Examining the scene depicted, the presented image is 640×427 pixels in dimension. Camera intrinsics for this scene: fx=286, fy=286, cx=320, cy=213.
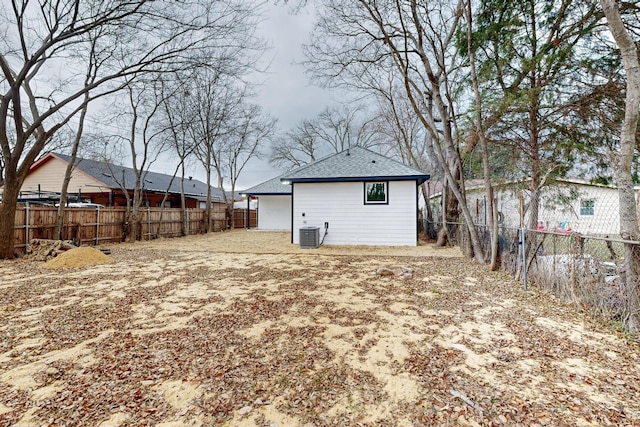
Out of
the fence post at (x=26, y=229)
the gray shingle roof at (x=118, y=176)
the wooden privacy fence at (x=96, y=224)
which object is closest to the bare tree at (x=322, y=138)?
the gray shingle roof at (x=118, y=176)

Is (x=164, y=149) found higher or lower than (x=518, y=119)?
higher

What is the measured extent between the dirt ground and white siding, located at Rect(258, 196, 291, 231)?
14.3 meters

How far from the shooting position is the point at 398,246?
10625mm

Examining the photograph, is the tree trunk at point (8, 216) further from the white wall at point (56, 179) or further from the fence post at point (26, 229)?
the white wall at point (56, 179)

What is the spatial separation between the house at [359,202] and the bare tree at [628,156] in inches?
260

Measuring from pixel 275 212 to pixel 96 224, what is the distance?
34.0 feet

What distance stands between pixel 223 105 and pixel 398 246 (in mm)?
13242

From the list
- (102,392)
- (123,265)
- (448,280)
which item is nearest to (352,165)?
(448,280)

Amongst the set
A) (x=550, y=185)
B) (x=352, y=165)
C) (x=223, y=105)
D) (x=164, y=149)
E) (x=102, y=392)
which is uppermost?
(x=223, y=105)

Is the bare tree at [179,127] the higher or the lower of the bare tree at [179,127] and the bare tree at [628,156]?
the higher

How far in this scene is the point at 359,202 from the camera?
1099 centimetres

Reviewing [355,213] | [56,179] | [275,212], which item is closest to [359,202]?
[355,213]

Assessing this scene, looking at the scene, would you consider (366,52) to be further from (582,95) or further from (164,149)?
(164,149)

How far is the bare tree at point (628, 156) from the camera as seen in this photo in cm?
333
